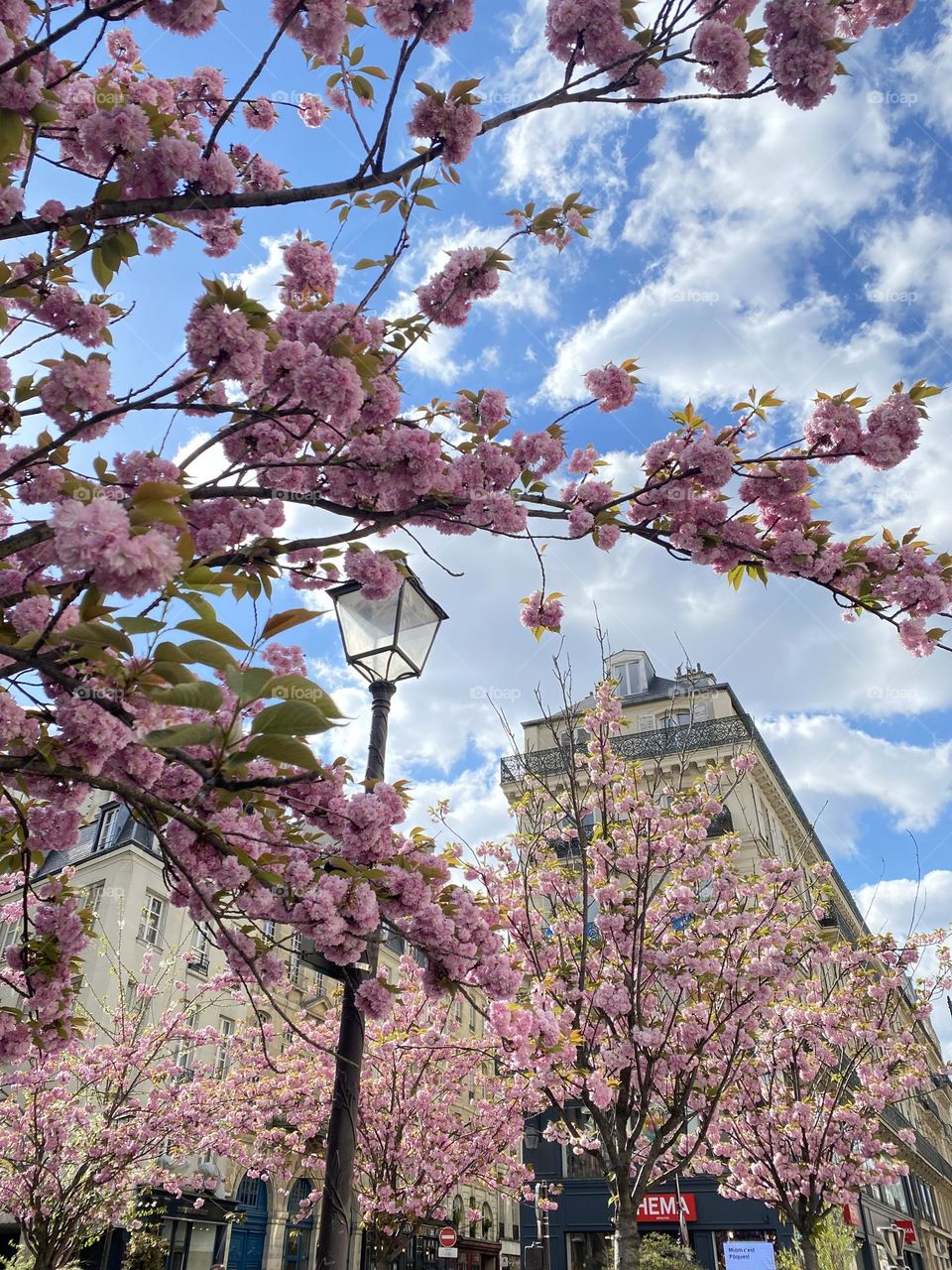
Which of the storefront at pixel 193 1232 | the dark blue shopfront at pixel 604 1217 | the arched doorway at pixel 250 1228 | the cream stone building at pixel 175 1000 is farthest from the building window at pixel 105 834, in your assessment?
the dark blue shopfront at pixel 604 1217

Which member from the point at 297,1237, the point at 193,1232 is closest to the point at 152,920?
the point at 193,1232

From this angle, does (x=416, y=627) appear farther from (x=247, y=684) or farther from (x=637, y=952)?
(x=637, y=952)

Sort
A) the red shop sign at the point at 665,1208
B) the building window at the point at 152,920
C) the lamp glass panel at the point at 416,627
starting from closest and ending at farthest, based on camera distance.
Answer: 1. the lamp glass panel at the point at 416,627
2. the red shop sign at the point at 665,1208
3. the building window at the point at 152,920

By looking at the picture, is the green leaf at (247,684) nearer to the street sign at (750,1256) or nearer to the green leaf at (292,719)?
the green leaf at (292,719)

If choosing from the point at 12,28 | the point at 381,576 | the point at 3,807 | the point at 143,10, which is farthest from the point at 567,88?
the point at 3,807

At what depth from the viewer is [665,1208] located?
70.3 ft

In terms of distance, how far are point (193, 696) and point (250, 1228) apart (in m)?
29.9

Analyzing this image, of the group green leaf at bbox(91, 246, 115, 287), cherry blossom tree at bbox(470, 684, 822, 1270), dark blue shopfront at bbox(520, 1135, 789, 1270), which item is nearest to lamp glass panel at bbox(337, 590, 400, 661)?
green leaf at bbox(91, 246, 115, 287)

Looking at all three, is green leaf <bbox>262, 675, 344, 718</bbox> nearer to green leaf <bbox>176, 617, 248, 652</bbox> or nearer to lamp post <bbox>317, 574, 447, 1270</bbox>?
green leaf <bbox>176, 617, 248, 652</bbox>

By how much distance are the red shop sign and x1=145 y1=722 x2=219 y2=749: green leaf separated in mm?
24690

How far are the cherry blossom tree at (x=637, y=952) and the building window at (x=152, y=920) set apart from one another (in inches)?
612

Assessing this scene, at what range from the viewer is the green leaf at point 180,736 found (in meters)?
1.72

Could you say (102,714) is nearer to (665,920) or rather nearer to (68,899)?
(68,899)

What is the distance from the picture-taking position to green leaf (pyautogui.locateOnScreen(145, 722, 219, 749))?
1722mm
